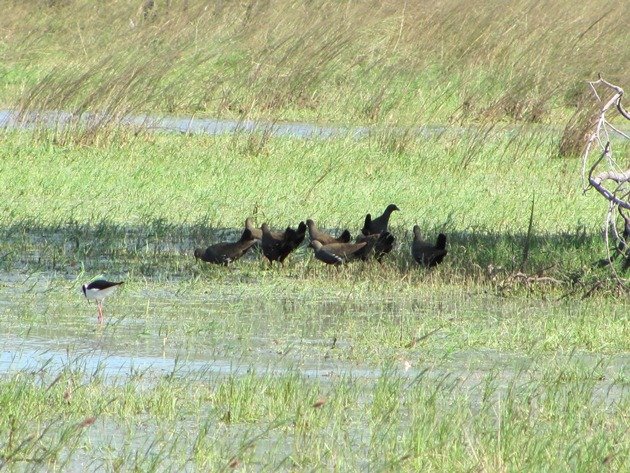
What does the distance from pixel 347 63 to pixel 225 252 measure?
9.92 metres

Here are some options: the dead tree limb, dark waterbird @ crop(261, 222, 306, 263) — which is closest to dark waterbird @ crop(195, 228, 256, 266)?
dark waterbird @ crop(261, 222, 306, 263)

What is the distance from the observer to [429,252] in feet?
30.9

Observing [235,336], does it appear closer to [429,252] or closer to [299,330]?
[299,330]

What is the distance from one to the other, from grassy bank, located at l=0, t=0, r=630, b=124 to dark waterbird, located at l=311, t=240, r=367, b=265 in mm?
6336

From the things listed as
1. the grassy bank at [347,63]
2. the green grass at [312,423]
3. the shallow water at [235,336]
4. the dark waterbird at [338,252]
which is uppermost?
the green grass at [312,423]

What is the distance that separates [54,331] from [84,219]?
163 inches

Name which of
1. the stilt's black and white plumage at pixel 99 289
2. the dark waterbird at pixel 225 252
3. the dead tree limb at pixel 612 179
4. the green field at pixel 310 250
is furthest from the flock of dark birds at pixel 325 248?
the stilt's black and white plumage at pixel 99 289

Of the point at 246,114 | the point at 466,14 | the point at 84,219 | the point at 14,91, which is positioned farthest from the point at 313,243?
the point at 14,91

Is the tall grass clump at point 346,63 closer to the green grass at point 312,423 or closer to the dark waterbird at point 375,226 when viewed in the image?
the dark waterbird at point 375,226

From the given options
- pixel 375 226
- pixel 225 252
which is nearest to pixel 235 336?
pixel 225 252

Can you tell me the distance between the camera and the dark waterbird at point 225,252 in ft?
31.1

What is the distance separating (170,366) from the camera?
657 centimetres

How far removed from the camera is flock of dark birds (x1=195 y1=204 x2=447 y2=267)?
9.45m

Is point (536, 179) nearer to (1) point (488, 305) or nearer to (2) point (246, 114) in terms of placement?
(2) point (246, 114)
